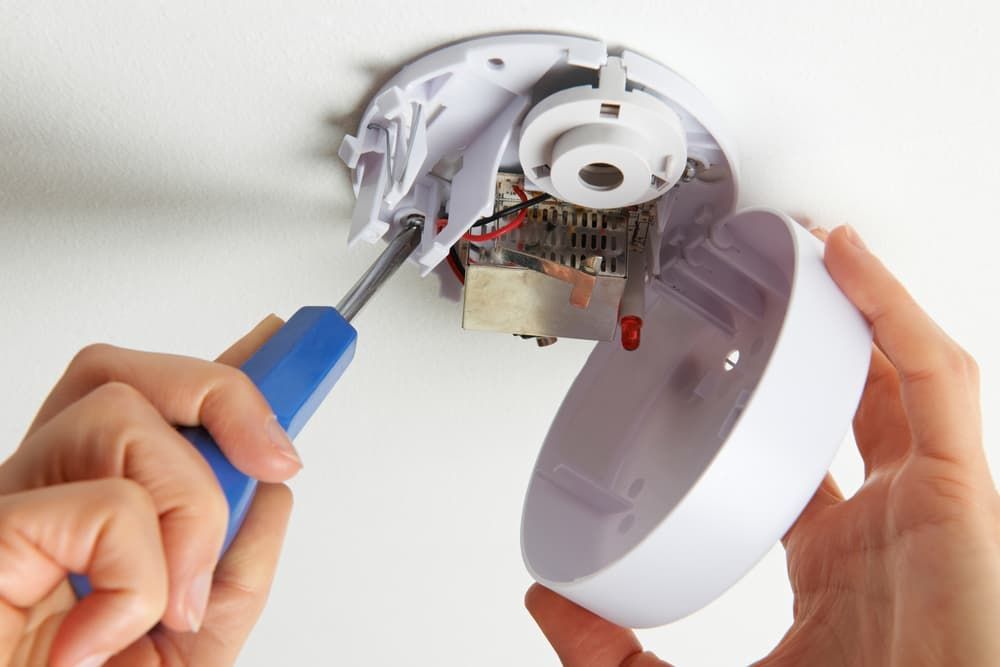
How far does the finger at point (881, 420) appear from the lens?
0.65 metres

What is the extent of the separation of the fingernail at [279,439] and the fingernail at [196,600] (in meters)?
0.07

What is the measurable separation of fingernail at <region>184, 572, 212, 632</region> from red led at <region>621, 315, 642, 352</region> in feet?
0.93

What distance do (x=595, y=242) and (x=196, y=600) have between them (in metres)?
0.31

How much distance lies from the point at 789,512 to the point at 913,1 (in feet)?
0.84

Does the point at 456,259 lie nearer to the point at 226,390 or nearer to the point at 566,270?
the point at 566,270

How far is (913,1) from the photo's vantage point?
0.44m

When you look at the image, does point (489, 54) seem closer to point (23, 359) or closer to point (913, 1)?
point (913, 1)

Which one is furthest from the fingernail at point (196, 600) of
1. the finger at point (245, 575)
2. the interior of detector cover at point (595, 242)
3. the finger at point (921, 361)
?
the finger at point (921, 361)

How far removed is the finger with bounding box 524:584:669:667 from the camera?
721mm

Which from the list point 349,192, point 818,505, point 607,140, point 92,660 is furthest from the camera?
point 818,505

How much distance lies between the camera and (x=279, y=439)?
0.44 meters

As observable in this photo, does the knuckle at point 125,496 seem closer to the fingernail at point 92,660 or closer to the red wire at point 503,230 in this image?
the fingernail at point 92,660

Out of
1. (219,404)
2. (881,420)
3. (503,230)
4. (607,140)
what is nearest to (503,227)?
(503,230)

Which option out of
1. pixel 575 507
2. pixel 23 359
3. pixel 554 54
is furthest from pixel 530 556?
pixel 23 359
